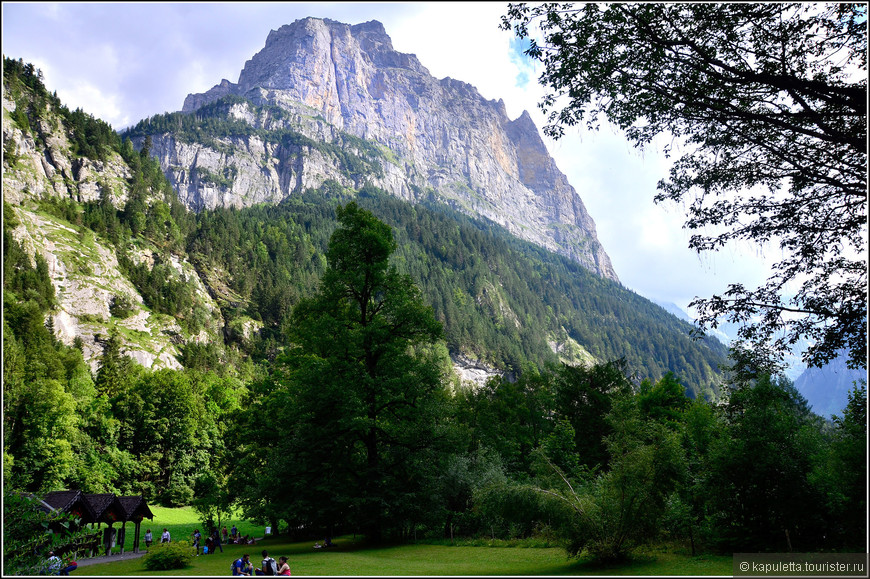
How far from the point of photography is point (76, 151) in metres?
115

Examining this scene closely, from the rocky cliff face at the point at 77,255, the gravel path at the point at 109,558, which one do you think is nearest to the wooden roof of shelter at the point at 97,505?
the gravel path at the point at 109,558

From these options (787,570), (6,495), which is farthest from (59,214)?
(787,570)

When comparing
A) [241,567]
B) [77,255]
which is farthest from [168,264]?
[241,567]

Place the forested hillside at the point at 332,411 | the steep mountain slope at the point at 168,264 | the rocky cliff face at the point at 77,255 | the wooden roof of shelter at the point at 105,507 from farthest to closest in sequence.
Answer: the steep mountain slope at the point at 168,264 < the rocky cliff face at the point at 77,255 < the wooden roof of shelter at the point at 105,507 < the forested hillside at the point at 332,411

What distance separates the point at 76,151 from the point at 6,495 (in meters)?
136

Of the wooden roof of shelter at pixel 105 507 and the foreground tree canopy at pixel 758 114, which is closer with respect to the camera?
the foreground tree canopy at pixel 758 114

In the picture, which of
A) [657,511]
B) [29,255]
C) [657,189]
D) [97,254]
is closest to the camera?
[657,189]

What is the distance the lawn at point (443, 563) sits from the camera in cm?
1476

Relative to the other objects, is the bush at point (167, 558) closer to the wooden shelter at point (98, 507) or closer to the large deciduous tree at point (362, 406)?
the large deciduous tree at point (362, 406)

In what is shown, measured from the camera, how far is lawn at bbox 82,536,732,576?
14758 mm

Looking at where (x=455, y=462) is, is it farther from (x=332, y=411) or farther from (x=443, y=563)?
(x=443, y=563)

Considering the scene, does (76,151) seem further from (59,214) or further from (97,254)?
(97,254)

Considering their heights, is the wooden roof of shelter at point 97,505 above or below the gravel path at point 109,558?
above

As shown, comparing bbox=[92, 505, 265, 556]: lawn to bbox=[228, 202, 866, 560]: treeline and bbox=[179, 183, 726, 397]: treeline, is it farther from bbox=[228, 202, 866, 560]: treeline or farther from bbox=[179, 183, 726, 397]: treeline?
bbox=[179, 183, 726, 397]: treeline
